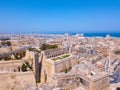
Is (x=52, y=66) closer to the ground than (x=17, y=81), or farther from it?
farther from it

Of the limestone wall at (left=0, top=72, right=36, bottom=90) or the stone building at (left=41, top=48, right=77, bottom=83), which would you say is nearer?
the limestone wall at (left=0, top=72, right=36, bottom=90)

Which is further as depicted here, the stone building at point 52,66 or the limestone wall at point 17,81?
the stone building at point 52,66

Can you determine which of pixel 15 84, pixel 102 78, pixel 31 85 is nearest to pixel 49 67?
pixel 31 85

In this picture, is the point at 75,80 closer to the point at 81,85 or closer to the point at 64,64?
the point at 81,85

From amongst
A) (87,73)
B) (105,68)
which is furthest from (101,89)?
(105,68)

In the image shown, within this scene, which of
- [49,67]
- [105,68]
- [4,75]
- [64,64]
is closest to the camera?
[4,75]

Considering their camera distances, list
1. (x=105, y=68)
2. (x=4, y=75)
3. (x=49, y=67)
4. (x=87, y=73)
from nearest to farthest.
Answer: (x=4, y=75) → (x=87, y=73) → (x=49, y=67) → (x=105, y=68)

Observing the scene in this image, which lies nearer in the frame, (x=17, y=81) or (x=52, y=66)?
(x=17, y=81)

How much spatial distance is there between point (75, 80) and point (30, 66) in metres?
2.69

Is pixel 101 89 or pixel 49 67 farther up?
pixel 49 67

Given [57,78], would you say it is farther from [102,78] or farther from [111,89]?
[111,89]

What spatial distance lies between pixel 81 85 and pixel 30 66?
9.87 feet

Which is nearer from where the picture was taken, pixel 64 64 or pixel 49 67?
pixel 49 67

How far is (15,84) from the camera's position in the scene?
7.16m
